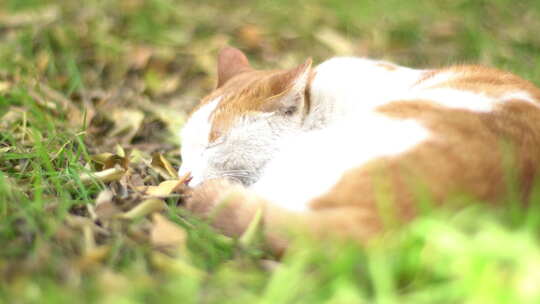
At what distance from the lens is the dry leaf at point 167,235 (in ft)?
5.87

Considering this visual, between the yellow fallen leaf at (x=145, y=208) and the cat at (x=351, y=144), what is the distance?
107 millimetres

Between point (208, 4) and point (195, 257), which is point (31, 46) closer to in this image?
point (208, 4)

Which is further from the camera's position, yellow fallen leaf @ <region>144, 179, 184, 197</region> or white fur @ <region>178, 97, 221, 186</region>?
white fur @ <region>178, 97, 221, 186</region>

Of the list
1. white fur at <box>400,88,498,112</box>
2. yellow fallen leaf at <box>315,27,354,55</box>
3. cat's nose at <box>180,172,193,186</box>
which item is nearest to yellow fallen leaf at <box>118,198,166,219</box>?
cat's nose at <box>180,172,193,186</box>

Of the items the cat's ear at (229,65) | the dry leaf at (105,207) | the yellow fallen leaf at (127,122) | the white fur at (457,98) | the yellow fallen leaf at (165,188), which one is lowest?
the yellow fallen leaf at (127,122)

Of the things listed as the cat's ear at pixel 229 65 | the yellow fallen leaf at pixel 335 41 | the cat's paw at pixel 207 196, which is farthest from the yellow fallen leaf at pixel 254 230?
the yellow fallen leaf at pixel 335 41

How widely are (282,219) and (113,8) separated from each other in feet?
9.67

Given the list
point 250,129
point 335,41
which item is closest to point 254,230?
point 250,129

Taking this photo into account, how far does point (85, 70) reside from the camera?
3.62 meters

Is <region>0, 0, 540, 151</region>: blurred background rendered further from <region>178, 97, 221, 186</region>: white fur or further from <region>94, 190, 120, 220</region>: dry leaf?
<region>94, 190, 120, 220</region>: dry leaf

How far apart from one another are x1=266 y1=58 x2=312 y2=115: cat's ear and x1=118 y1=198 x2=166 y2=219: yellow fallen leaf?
1.98ft

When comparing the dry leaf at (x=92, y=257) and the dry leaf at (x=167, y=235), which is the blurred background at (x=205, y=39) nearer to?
the dry leaf at (x=167, y=235)

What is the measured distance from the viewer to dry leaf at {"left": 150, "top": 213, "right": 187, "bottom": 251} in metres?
1.79

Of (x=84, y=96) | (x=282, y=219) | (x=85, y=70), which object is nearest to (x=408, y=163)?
(x=282, y=219)
